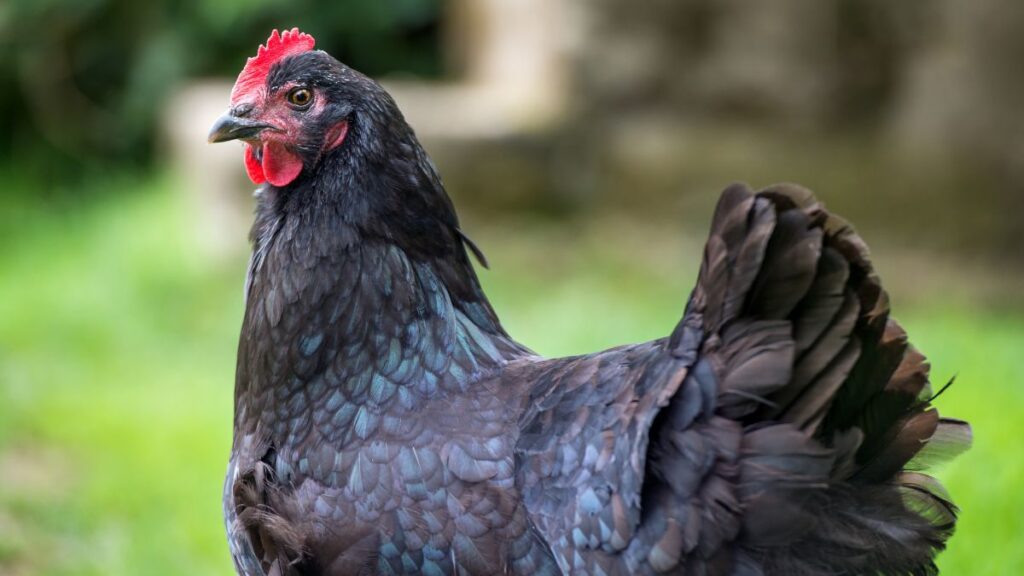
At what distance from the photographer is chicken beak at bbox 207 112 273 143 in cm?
329

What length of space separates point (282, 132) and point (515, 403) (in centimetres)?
98

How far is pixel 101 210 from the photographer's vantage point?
10.5 meters

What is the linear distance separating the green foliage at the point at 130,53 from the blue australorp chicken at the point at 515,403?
22.7ft

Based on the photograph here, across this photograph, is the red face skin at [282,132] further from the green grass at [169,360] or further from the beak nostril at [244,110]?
the green grass at [169,360]

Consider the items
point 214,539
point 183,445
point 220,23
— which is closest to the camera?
point 214,539

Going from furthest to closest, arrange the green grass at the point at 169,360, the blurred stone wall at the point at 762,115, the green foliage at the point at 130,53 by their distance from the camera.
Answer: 1. the green foliage at the point at 130,53
2. the blurred stone wall at the point at 762,115
3. the green grass at the point at 169,360

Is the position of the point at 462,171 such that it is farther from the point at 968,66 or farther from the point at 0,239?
the point at 0,239

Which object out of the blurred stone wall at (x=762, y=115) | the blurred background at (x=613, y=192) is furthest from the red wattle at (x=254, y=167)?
the blurred stone wall at (x=762, y=115)

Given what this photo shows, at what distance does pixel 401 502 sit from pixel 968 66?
20.1 feet

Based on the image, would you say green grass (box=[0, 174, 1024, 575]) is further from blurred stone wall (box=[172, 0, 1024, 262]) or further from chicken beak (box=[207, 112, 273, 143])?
chicken beak (box=[207, 112, 273, 143])

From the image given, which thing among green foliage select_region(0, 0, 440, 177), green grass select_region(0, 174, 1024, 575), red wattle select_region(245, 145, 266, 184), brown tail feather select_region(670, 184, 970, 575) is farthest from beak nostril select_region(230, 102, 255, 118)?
green foliage select_region(0, 0, 440, 177)

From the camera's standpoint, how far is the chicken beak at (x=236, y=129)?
10.8 ft

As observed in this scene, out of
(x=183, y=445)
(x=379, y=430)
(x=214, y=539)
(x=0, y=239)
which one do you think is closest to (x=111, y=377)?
(x=183, y=445)

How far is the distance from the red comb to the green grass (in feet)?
7.20
